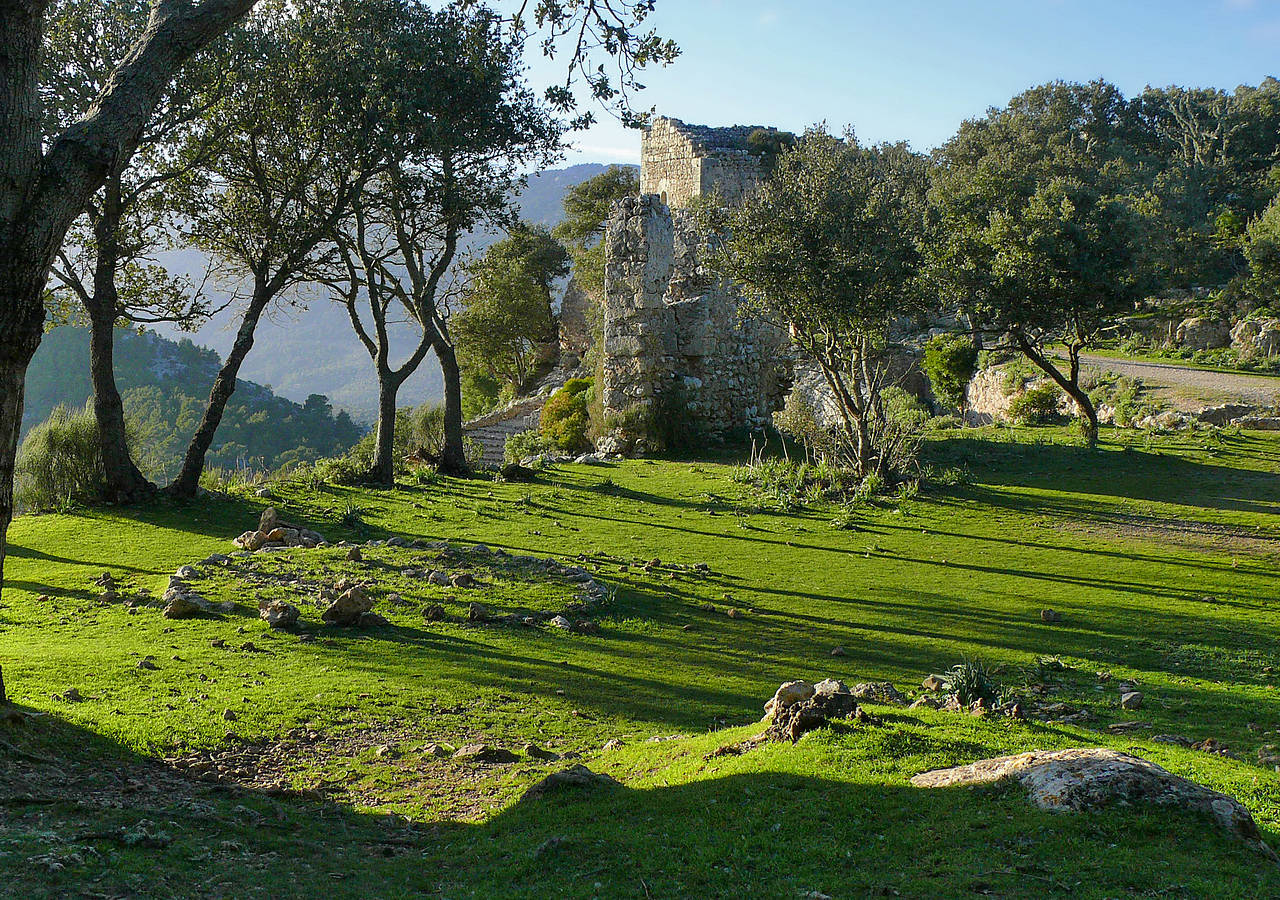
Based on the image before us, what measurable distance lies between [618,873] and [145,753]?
328 cm

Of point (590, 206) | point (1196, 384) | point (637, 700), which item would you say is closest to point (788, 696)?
point (637, 700)

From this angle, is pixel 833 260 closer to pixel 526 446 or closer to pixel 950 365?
pixel 526 446

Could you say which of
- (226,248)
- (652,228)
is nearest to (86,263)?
(226,248)

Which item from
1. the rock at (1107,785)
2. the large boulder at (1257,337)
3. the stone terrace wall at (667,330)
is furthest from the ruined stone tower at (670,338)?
the rock at (1107,785)

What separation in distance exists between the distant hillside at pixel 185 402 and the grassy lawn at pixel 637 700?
1416 inches

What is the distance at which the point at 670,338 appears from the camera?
22.9 m

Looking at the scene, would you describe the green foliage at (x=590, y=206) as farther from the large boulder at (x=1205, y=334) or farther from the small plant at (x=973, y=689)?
the small plant at (x=973, y=689)

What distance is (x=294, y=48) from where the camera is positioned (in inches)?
635

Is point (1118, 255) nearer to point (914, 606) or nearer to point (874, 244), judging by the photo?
point (874, 244)

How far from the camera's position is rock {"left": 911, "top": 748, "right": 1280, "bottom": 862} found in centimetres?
366

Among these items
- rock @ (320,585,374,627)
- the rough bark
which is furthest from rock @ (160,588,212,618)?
the rough bark

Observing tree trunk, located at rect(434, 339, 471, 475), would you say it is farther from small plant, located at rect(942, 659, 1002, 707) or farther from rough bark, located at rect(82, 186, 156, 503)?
small plant, located at rect(942, 659, 1002, 707)

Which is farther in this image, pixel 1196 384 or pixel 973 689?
pixel 1196 384

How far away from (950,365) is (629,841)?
83.1 ft
